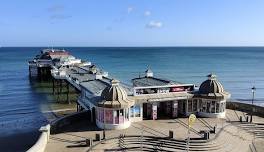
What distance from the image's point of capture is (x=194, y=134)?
1038 inches

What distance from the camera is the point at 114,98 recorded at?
28.1 m

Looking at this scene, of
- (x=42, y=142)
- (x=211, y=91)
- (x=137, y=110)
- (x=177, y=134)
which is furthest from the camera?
(x=211, y=91)

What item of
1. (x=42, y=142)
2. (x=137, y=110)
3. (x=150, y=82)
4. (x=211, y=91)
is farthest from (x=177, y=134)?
(x=150, y=82)

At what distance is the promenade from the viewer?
2450cm

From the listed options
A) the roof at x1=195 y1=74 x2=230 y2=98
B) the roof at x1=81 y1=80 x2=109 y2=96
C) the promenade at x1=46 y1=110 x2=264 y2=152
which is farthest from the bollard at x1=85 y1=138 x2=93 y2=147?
the roof at x1=195 y1=74 x2=230 y2=98

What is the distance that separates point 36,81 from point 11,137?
1851 inches

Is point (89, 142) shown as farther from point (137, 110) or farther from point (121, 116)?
point (137, 110)

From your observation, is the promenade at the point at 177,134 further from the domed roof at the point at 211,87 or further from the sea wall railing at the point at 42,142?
the domed roof at the point at 211,87

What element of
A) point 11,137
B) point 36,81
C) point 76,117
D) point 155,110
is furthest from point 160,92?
point 36,81

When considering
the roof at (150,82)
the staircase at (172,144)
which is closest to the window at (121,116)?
the staircase at (172,144)

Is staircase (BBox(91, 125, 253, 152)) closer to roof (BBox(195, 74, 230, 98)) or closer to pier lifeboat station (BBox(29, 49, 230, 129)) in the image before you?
pier lifeboat station (BBox(29, 49, 230, 129))

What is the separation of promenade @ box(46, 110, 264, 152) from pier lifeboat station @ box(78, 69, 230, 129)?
2.95ft

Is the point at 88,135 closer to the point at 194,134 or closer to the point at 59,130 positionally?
the point at 59,130

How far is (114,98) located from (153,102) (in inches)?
179
